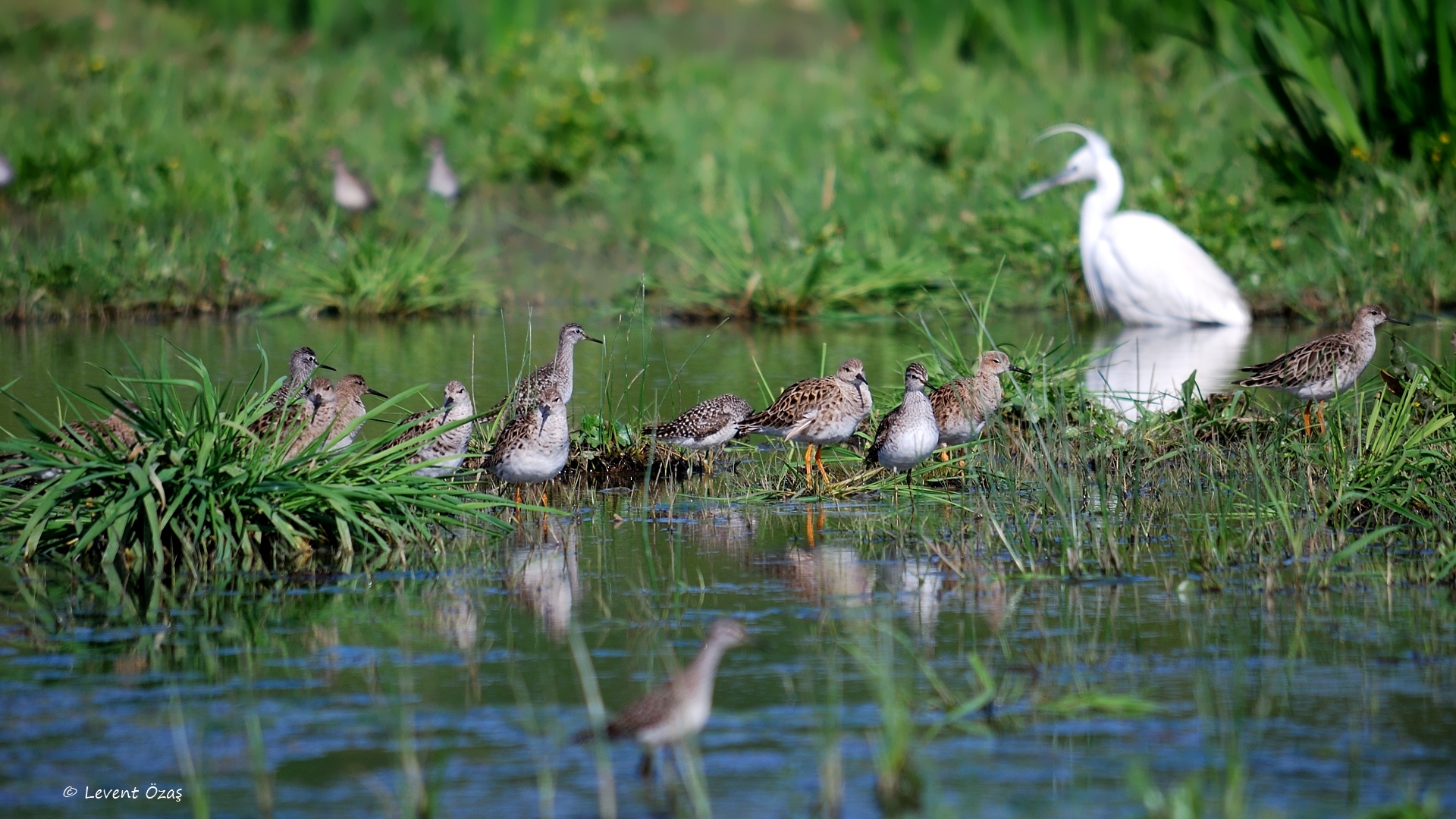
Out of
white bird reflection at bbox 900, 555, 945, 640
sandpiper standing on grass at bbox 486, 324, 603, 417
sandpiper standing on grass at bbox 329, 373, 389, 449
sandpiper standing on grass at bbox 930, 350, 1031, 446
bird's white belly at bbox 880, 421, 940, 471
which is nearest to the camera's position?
white bird reflection at bbox 900, 555, 945, 640

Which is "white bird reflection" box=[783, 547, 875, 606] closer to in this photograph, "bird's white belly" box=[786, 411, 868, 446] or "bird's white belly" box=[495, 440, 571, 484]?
"bird's white belly" box=[495, 440, 571, 484]

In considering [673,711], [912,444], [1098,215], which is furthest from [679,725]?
[1098,215]

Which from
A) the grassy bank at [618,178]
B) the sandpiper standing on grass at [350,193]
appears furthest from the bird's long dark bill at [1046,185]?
the sandpiper standing on grass at [350,193]

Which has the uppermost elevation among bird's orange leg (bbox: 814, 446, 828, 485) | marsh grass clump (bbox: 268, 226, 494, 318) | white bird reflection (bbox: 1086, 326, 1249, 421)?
marsh grass clump (bbox: 268, 226, 494, 318)

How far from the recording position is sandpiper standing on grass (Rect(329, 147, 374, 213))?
18.7 meters

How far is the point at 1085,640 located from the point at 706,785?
1.82 meters

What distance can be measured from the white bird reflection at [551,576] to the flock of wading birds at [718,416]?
49 cm

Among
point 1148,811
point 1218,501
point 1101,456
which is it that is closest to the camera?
point 1148,811

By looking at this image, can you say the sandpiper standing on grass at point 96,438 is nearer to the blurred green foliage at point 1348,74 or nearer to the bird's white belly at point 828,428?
the bird's white belly at point 828,428

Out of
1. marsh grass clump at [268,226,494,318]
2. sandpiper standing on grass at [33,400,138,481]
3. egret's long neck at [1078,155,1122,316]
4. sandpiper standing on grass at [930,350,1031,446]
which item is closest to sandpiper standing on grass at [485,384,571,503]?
sandpiper standing on grass at [33,400,138,481]

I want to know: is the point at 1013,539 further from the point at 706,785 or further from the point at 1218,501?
the point at 706,785

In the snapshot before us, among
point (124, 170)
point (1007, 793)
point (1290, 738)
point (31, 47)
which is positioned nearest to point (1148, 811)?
point (1007, 793)

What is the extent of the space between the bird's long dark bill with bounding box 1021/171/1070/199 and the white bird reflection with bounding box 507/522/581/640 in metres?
10.2

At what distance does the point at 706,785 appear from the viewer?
194 inches
